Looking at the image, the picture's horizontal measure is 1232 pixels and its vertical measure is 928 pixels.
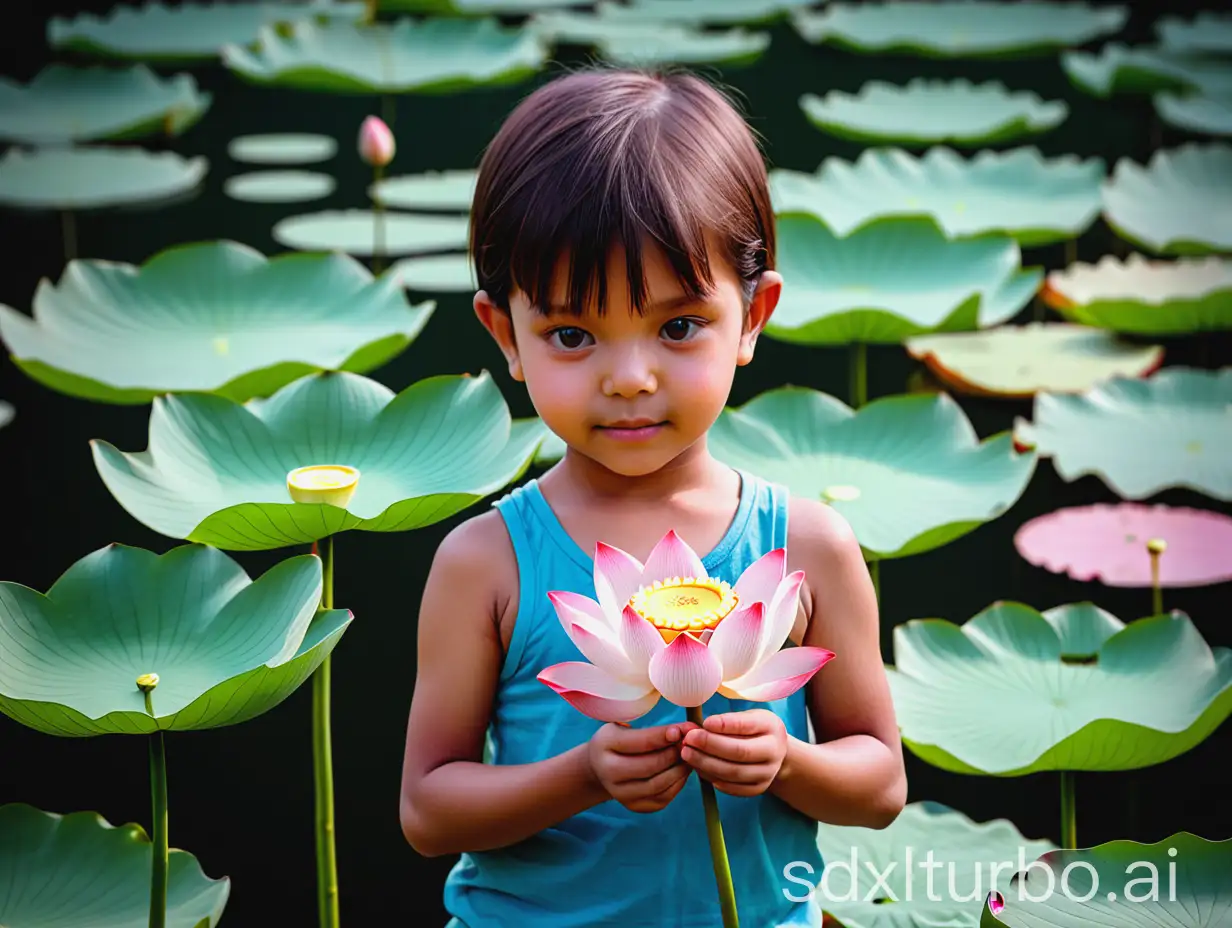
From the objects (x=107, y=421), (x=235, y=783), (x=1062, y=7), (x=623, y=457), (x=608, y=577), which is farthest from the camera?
(x=1062, y=7)

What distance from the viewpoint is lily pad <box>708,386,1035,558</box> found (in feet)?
7.53

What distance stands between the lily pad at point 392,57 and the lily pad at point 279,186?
29cm

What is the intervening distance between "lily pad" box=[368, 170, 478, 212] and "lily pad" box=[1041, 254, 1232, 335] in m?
1.76

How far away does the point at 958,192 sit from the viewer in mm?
4121

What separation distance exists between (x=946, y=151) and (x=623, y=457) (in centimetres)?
310

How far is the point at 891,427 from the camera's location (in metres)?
2.49

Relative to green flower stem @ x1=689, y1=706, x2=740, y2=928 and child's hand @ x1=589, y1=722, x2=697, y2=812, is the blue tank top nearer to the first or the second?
green flower stem @ x1=689, y1=706, x2=740, y2=928

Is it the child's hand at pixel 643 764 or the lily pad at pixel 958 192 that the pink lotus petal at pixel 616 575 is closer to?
the child's hand at pixel 643 764

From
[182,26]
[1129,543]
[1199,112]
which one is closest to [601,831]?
[1129,543]

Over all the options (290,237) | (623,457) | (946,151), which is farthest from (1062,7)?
(623,457)

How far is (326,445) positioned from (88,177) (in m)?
2.78

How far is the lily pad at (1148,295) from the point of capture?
334cm

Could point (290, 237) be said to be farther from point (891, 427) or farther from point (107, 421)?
point (891, 427)

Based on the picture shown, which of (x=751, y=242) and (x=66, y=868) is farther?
(x=66, y=868)
